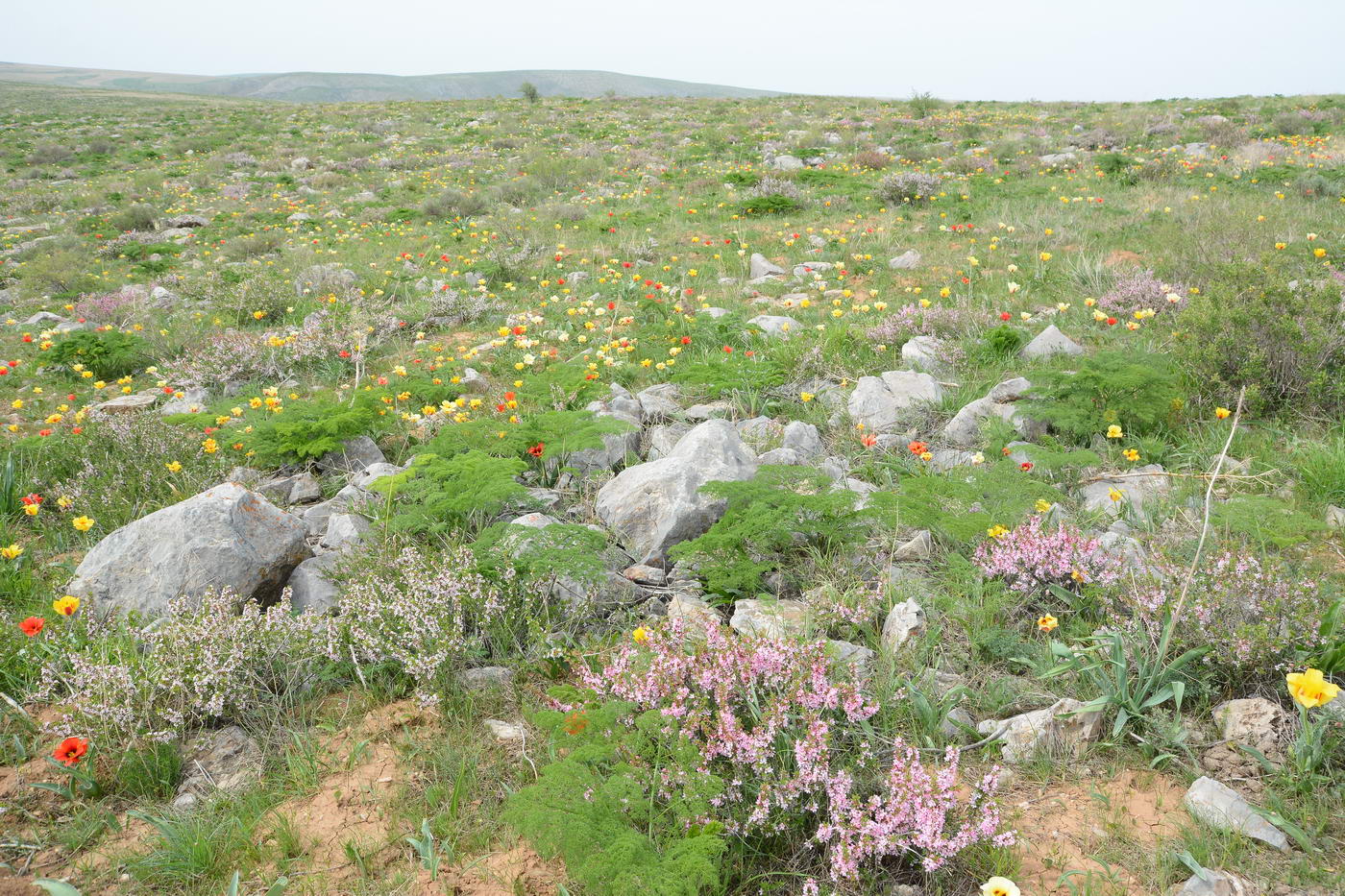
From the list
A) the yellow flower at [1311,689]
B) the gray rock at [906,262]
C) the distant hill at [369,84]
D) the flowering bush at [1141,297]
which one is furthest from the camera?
the distant hill at [369,84]

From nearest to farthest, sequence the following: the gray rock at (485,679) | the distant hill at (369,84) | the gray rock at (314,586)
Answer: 1. the gray rock at (485,679)
2. the gray rock at (314,586)
3. the distant hill at (369,84)

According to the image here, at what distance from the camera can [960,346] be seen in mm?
5652

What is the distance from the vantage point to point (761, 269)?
8.42 meters

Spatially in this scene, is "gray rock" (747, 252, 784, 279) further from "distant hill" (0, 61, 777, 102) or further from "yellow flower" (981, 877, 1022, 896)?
"distant hill" (0, 61, 777, 102)

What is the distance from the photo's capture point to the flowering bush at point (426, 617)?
2.91 m

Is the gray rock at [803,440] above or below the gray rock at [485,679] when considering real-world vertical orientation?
above

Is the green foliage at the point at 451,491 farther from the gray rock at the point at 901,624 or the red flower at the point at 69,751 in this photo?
the gray rock at the point at 901,624

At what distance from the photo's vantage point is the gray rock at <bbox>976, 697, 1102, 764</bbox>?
2420 mm

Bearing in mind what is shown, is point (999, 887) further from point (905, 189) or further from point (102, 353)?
point (905, 189)

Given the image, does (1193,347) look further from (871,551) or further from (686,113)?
(686,113)

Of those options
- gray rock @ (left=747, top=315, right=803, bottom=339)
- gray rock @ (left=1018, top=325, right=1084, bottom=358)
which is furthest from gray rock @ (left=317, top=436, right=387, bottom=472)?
gray rock @ (left=1018, top=325, right=1084, bottom=358)

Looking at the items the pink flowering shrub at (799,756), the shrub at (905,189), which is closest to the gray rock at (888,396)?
the pink flowering shrub at (799,756)

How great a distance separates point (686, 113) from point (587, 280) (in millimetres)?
22116

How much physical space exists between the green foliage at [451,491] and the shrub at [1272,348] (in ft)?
13.8
